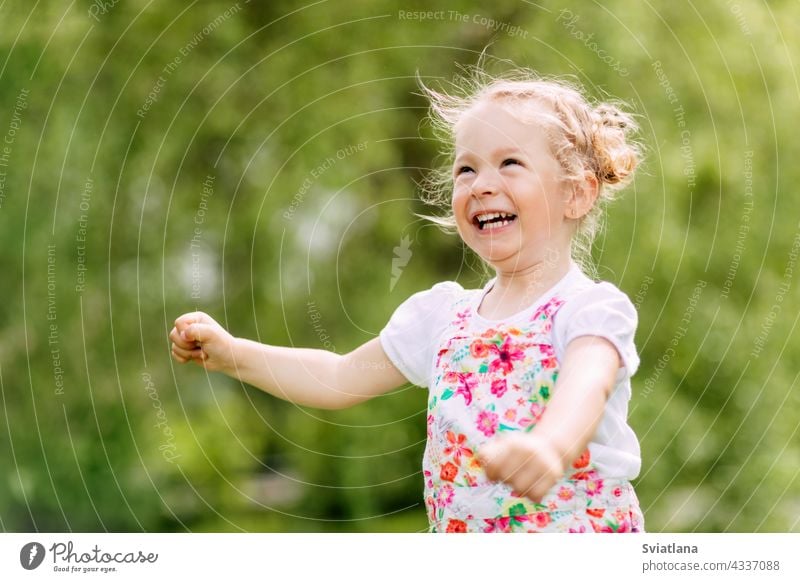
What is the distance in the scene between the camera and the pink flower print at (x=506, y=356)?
75.4 inches

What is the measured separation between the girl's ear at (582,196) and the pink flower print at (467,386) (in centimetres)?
39

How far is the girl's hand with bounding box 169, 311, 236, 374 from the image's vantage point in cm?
220

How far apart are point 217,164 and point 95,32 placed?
27.7 inches

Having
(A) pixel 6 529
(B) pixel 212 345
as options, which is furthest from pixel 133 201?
(B) pixel 212 345

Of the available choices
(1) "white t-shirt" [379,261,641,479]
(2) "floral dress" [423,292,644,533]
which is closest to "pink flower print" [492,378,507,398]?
(2) "floral dress" [423,292,644,533]

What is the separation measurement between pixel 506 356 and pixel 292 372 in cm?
52

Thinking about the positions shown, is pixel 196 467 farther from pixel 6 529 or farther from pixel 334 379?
pixel 334 379

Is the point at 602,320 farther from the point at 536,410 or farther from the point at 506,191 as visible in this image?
the point at 506,191

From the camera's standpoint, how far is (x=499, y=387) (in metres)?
1.91

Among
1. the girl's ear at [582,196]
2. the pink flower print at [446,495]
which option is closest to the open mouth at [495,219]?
the girl's ear at [582,196]

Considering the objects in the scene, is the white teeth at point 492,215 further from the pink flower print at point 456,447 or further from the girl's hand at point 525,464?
the girl's hand at point 525,464

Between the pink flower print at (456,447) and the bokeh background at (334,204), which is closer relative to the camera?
the pink flower print at (456,447)

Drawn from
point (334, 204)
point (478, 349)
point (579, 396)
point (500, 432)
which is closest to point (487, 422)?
point (500, 432)

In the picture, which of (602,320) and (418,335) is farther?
(418,335)
